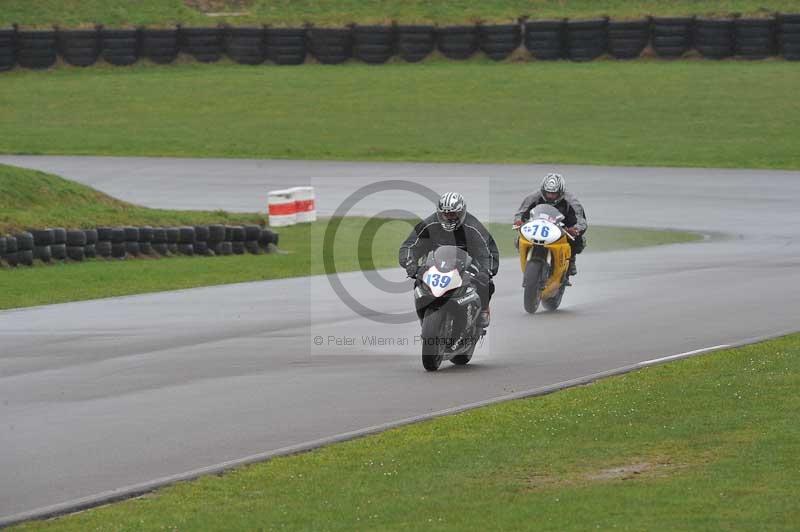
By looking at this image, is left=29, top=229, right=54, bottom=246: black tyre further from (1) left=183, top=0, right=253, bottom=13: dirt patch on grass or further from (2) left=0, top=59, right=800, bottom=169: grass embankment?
(1) left=183, top=0, right=253, bottom=13: dirt patch on grass

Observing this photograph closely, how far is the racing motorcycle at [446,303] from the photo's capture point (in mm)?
12117

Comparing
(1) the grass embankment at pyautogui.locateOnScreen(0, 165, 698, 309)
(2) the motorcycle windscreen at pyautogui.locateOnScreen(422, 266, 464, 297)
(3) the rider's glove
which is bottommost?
(1) the grass embankment at pyautogui.locateOnScreen(0, 165, 698, 309)

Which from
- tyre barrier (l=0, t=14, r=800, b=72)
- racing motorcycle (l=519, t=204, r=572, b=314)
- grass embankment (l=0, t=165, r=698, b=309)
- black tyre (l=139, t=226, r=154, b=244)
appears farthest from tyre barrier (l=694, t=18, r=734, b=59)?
racing motorcycle (l=519, t=204, r=572, b=314)

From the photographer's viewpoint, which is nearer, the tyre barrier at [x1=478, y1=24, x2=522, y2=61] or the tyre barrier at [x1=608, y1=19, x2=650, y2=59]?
the tyre barrier at [x1=608, y1=19, x2=650, y2=59]

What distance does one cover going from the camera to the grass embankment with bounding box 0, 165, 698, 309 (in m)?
18.4

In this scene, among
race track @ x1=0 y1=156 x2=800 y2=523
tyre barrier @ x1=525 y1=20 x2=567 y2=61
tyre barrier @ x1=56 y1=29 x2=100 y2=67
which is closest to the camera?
race track @ x1=0 y1=156 x2=800 y2=523

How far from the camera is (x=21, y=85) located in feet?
155

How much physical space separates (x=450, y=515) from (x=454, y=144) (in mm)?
31628

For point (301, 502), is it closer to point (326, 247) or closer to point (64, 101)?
point (326, 247)

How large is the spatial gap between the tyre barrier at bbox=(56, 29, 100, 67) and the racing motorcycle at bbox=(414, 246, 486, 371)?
3733 centimetres

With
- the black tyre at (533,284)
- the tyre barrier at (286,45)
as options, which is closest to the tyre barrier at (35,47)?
the tyre barrier at (286,45)

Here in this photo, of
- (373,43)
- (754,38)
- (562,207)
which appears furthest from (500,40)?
(562,207)

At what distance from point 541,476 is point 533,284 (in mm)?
7903

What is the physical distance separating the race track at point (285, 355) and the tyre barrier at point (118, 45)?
90.7 feet
